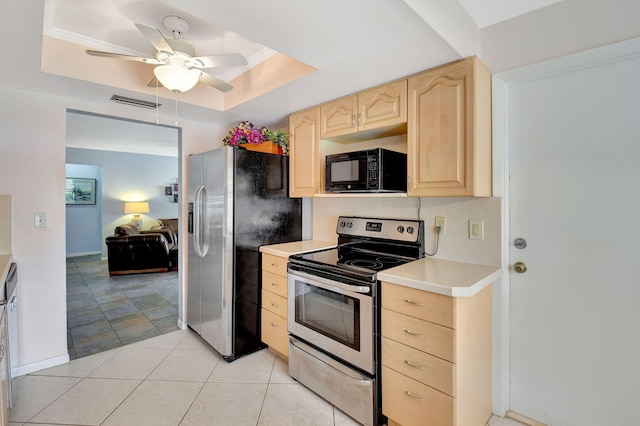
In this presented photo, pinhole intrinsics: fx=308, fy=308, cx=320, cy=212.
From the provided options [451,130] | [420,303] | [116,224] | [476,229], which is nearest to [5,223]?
[420,303]

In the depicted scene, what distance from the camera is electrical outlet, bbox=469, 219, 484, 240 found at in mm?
1913

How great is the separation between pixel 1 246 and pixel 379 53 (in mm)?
2924

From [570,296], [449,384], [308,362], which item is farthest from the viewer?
[308,362]

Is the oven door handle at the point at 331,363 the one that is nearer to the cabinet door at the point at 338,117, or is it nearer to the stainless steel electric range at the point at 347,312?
the stainless steel electric range at the point at 347,312

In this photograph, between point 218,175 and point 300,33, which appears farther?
point 218,175

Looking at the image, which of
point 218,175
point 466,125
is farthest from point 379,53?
point 218,175

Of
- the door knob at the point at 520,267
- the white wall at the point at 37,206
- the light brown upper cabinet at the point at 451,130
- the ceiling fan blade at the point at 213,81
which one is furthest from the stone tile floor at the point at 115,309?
the door knob at the point at 520,267

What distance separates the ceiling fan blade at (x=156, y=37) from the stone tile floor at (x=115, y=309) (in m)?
2.53

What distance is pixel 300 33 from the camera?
1556mm

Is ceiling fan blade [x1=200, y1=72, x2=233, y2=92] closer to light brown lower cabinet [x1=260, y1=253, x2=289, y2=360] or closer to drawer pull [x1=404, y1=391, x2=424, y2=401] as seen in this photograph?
light brown lower cabinet [x1=260, y1=253, x2=289, y2=360]

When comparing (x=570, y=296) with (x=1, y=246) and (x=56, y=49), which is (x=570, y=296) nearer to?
(x=56, y=49)

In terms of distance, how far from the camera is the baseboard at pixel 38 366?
2.26m

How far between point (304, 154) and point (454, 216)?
1298mm

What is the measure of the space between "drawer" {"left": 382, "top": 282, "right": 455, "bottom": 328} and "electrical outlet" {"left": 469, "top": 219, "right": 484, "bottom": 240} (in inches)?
25.5
